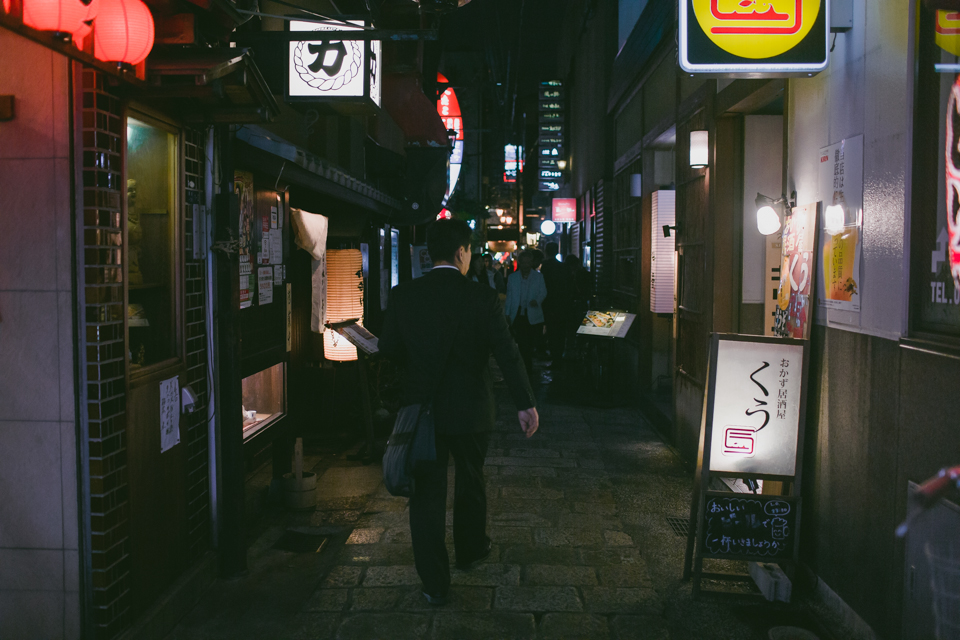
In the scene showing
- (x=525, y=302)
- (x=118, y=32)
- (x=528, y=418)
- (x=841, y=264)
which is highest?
(x=118, y=32)

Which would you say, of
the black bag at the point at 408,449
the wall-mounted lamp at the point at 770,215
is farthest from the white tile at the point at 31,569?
the wall-mounted lamp at the point at 770,215

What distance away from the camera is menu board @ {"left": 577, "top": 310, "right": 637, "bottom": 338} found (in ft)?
37.4

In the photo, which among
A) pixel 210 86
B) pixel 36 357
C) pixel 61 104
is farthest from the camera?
pixel 210 86

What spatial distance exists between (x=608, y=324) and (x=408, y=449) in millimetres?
7402

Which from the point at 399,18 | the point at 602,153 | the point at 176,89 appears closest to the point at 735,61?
the point at 176,89

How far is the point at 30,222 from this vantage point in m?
Result: 3.94

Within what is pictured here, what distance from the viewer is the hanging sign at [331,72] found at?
6.63 meters

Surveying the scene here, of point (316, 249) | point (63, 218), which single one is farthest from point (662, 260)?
point (63, 218)

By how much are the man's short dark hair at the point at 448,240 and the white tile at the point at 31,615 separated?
10.6 feet

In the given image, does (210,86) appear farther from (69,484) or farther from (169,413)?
(69,484)

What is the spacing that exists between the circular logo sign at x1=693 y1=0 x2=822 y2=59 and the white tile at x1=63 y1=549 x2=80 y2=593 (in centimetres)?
521

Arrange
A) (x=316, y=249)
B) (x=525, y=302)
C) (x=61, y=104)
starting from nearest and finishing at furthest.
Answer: (x=61, y=104) < (x=316, y=249) < (x=525, y=302)

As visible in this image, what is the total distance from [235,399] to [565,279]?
Result: 35.9 feet

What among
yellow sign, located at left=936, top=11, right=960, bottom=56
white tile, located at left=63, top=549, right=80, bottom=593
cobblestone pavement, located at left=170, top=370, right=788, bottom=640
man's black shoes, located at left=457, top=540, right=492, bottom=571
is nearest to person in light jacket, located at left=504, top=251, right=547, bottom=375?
cobblestone pavement, located at left=170, top=370, right=788, bottom=640
